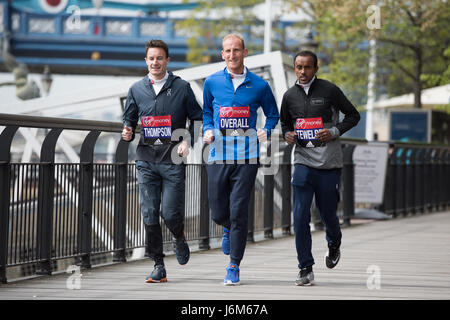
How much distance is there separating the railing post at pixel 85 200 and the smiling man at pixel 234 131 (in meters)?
1.52

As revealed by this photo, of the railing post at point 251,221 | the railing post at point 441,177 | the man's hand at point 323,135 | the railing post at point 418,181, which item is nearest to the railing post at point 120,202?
the man's hand at point 323,135

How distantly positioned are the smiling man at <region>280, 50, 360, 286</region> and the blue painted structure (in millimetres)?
38286

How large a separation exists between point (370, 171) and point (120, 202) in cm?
773

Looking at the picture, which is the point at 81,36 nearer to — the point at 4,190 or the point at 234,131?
the point at 4,190

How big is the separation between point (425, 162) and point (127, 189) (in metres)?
10.8

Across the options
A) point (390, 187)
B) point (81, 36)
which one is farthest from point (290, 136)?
point (81, 36)

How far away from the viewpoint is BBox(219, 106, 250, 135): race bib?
6.71 meters

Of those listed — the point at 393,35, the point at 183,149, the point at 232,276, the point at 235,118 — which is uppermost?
the point at 393,35

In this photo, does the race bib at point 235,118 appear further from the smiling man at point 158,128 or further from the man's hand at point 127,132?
the man's hand at point 127,132

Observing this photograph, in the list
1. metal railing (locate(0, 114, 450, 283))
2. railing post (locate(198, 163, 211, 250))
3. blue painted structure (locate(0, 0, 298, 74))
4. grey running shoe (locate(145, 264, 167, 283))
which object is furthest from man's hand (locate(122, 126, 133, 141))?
blue painted structure (locate(0, 0, 298, 74))

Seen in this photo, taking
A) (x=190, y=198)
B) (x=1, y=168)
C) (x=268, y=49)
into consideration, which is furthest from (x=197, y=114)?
(x=268, y=49)

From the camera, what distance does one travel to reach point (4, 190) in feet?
22.5

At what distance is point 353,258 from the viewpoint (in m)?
9.36

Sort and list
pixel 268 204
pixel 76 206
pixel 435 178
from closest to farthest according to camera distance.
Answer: pixel 76 206
pixel 268 204
pixel 435 178
